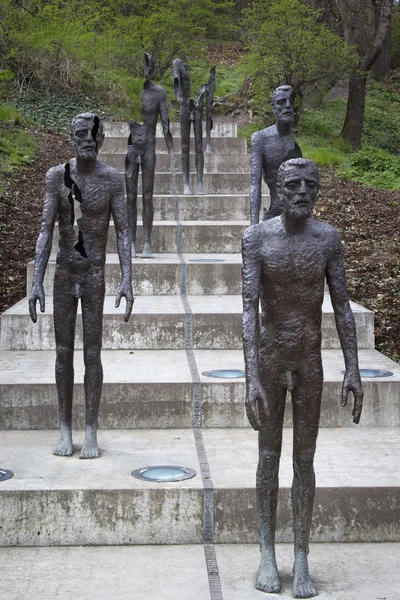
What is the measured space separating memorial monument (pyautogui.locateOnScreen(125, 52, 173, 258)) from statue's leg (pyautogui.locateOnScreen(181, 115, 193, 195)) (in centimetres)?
228

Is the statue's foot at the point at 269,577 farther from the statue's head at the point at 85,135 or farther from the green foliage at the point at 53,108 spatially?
the green foliage at the point at 53,108

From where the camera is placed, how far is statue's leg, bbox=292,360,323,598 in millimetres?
5066

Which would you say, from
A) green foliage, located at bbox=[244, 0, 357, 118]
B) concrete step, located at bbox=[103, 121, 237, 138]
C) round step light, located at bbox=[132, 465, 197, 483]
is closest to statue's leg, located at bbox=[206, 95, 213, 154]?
concrete step, located at bbox=[103, 121, 237, 138]

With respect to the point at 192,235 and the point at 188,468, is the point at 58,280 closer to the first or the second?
the point at 188,468

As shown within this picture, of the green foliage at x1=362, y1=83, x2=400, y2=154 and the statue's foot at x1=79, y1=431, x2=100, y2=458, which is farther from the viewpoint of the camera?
the green foliage at x1=362, y1=83, x2=400, y2=154

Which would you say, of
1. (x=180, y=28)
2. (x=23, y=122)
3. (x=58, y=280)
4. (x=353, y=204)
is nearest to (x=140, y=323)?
(x=58, y=280)

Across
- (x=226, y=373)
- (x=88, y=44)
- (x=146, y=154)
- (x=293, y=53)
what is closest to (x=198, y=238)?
(x=146, y=154)

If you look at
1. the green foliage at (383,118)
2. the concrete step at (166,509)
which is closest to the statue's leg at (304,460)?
the concrete step at (166,509)

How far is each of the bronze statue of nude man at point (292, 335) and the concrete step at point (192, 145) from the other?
12.5 m

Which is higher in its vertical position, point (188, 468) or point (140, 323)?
point (140, 323)

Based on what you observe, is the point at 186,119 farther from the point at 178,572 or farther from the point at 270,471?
the point at 270,471

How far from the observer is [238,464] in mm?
6738

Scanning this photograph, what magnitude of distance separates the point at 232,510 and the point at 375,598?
1.20m

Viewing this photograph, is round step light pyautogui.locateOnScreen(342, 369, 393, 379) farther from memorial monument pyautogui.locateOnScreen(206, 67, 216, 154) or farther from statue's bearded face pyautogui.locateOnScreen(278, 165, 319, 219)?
memorial monument pyautogui.locateOnScreen(206, 67, 216, 154)
